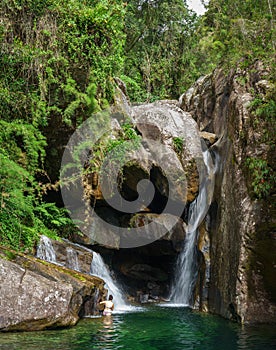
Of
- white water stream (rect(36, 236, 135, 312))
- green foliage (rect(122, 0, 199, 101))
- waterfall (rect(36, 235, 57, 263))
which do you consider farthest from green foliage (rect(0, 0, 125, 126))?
green foliage (rect(122, 0, 199, 101))

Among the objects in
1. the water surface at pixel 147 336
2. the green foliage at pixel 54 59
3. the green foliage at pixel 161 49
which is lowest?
the water surface at pixel 147 336

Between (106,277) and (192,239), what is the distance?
3.41 m

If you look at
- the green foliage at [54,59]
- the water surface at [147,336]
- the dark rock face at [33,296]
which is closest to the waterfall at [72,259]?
the water surface at [147,336]

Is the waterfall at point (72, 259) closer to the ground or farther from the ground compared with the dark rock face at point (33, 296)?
farther from the ground

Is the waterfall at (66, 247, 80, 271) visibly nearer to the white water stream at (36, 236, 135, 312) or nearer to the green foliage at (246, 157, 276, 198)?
the white water stream at (36, 236, 135, 312)

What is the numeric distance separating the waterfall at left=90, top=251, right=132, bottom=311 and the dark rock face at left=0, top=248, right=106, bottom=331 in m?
3.61

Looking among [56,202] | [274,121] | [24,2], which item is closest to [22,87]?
[24,2]

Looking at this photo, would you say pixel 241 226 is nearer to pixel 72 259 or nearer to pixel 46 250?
pixel 72 259

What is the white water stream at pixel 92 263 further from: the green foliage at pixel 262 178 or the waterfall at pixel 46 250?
the green foliage at pixel 262 178

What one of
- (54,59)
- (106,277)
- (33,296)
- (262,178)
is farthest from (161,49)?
(33,296)

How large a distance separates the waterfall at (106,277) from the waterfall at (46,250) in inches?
69.2

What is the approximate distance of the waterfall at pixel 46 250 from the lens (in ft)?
36.7

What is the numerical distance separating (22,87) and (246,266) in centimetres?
859

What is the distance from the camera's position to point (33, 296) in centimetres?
789
